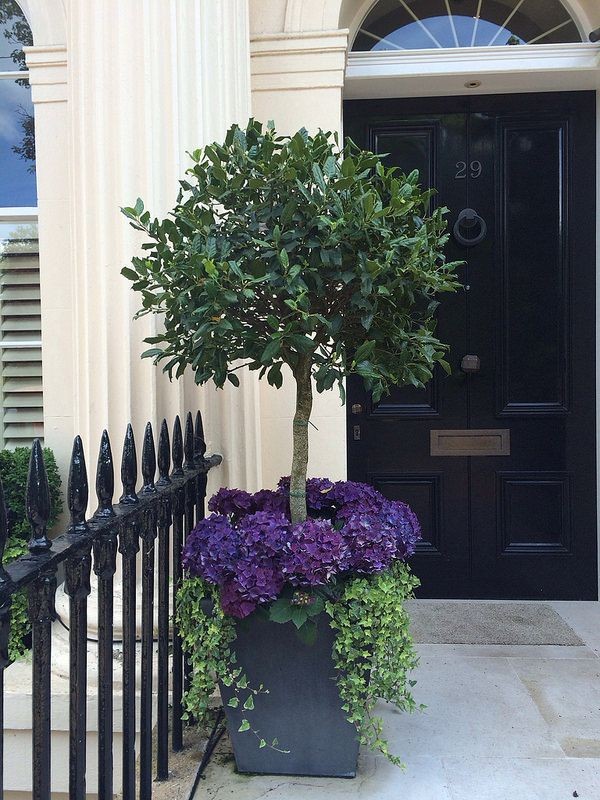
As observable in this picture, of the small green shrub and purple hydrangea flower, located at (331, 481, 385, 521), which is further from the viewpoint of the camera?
the small green shrub

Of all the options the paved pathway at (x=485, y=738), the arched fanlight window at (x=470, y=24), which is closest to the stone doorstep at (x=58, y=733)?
the paved pathway at (x=485, y=738)

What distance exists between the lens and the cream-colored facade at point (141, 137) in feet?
9.10

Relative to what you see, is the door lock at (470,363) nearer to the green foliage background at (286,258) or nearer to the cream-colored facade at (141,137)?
the cream-colored facade at (141,137)

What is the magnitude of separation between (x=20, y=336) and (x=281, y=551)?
262 centimetres

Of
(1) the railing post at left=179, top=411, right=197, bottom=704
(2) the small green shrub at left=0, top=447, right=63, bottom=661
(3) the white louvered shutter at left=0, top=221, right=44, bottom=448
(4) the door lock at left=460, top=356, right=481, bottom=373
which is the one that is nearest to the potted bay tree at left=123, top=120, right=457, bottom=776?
(1) the railing post at left=179, top=411, right=197, bottom=704

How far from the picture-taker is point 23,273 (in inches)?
155

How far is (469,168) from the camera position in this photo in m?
4.08

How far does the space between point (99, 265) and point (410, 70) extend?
225 centimetres

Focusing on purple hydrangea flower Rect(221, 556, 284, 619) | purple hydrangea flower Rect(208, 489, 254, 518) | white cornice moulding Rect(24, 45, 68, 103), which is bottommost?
purple hydrangea flower Rect(221, 556, 284, 619)

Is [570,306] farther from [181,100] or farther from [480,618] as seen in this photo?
[181,100]

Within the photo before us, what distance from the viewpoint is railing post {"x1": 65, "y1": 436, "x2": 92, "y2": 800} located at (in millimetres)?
1586

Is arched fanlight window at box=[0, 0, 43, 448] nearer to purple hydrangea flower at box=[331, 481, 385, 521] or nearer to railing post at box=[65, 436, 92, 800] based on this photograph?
purple hydrangea flower at box=[331, 481, 385, 521]

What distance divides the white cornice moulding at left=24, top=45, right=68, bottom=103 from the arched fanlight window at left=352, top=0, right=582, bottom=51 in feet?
5.82

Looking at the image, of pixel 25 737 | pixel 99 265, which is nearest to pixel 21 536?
pixel 25 737
